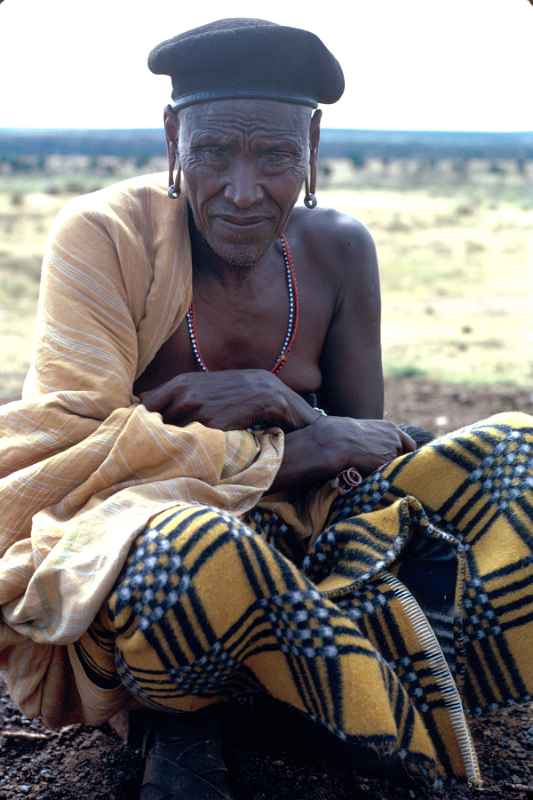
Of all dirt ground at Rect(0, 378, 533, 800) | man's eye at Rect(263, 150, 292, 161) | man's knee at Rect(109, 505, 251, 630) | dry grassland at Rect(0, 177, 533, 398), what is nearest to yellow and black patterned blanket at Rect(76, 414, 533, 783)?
man's knee at Rect(109, 505, 251, 630)

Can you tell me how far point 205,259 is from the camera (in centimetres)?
301

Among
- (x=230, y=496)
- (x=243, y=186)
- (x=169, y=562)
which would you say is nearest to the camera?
(x=169, y=562)

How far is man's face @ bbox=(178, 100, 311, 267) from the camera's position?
2.71 meters

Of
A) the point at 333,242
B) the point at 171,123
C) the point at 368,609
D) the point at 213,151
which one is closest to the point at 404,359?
the point at 333,242

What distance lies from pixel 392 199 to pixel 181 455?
2534cm

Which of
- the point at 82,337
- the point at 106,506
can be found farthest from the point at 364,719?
the point at 82,337

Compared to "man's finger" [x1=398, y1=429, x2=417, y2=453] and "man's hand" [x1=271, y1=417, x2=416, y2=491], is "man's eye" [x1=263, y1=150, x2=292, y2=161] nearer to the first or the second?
"man's hand" [x1=271, y1=417, x2=416, y2=491]

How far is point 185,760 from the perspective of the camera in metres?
2.29

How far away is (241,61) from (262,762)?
1662mm

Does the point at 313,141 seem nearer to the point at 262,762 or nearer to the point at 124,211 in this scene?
the point at 124,211

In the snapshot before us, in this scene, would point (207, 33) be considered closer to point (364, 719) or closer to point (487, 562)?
point (487, 562)

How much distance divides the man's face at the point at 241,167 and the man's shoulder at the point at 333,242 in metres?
0.37

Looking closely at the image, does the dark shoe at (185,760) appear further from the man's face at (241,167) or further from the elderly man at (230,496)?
the man's face at (241,167)

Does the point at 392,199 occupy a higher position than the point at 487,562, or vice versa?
the point at 487,562
